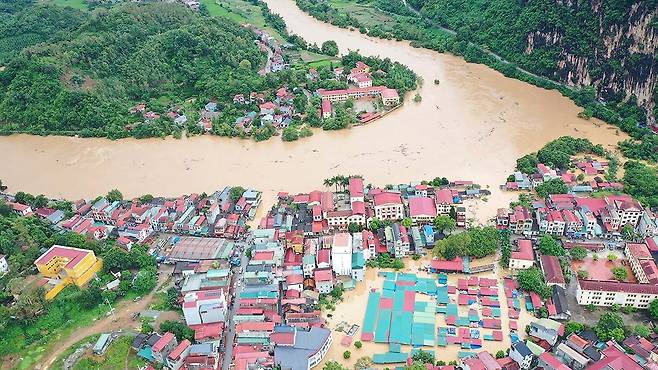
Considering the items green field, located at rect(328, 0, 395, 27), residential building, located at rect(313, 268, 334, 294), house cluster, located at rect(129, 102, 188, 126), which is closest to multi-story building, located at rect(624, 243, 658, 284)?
residential building, located at rect(313, 268, 334, 294)

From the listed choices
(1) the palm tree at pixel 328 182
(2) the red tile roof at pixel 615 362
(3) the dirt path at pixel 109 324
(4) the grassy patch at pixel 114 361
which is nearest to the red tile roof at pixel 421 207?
(1) the palm tree at pixel 328 182

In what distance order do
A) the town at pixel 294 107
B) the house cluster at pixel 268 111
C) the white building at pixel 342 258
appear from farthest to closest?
1. the house cluster at pixel 268 111
2. the town at pixel 294 107
3. the white building at pixel 342 258

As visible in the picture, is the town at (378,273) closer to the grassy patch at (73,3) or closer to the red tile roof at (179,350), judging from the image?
the red tile roof at (179,350)

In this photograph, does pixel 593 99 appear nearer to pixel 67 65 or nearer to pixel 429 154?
pixel 429 154

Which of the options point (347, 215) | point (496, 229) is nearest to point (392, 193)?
point (347, 215)

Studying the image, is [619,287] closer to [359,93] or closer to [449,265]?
[449,265]

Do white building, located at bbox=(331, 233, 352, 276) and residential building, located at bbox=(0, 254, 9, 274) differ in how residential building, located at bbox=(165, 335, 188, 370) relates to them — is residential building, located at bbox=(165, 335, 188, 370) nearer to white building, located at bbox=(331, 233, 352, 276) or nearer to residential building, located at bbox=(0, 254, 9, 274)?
white building, located at bbox=(331, 233, 352, 276)
